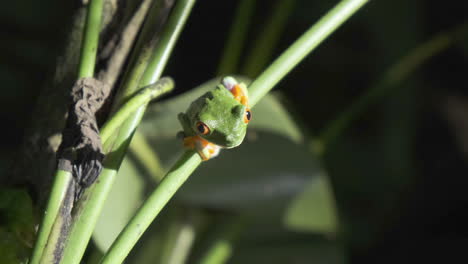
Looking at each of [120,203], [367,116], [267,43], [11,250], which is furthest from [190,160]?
[367,116]

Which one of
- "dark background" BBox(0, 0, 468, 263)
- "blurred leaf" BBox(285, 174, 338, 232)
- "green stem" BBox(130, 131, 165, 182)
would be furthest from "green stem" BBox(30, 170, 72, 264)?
"dark background" BBox(0, 0, 468, 263)

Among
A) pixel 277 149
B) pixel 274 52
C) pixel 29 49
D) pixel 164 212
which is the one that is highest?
pixel 274 52

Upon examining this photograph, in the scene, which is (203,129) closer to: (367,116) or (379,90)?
(379,90)

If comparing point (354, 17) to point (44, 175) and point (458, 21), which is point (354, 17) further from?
point (44, 175)

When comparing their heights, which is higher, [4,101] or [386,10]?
[386,10]

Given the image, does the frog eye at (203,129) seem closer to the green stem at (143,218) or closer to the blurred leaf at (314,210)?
the green stem at (143,218)

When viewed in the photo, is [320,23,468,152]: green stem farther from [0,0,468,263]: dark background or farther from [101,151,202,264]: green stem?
[101,151,202,264]: green stem

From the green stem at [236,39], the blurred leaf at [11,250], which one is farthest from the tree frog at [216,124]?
the green stem at [236,39]

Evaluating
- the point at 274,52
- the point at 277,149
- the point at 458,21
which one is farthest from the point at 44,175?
the point at 458,21
